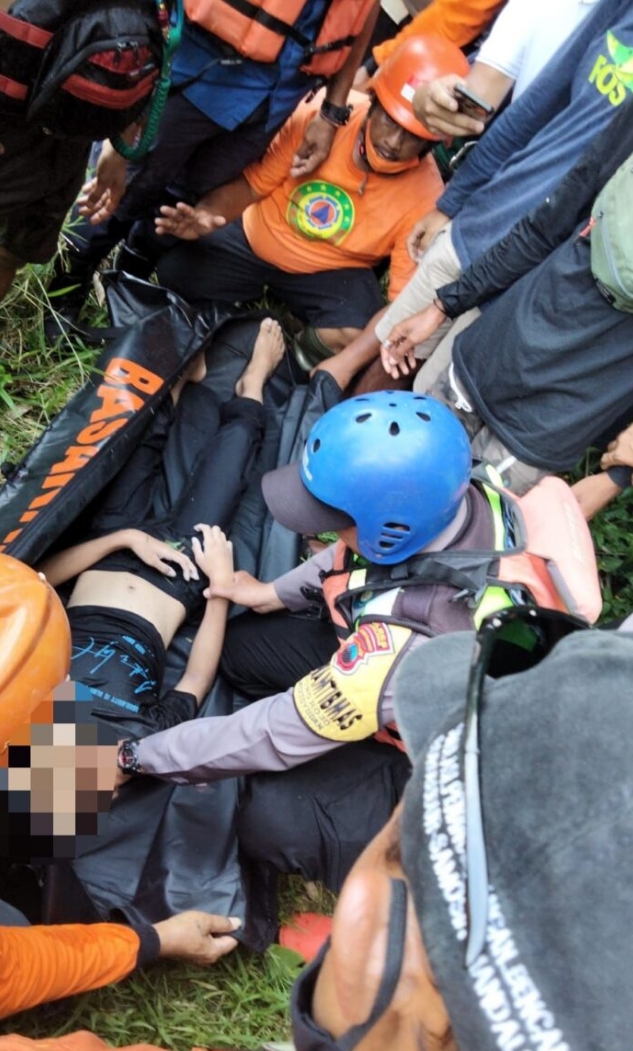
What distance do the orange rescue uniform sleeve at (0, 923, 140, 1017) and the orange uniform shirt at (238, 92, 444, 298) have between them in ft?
9.49

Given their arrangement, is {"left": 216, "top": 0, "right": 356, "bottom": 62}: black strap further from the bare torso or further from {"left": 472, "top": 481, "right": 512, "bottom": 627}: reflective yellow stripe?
the bare torso

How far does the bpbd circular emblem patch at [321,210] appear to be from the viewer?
3709 millimetres

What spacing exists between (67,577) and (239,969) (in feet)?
4.57

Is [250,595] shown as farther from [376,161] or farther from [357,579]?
[376,161]

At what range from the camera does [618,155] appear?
2.35 m

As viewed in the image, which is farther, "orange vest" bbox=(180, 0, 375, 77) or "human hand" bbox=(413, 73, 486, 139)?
"human hand" bbox=(413, 73, 486, 139)

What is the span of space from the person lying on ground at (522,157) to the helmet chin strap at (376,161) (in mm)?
323

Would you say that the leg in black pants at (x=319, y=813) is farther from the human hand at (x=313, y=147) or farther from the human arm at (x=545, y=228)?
the human hand at (x=313, y=147)

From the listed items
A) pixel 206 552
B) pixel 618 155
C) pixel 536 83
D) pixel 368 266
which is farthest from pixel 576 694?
pixel 368 266

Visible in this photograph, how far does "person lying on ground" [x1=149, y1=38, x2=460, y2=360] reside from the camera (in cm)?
355

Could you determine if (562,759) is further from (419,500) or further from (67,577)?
(67,577)

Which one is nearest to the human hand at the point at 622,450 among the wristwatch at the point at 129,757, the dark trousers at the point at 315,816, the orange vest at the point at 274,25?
the dark trousers at the point at 315,816

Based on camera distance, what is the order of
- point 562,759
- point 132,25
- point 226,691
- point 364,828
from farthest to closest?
point 226,691, point 364,828, point 132,25, point 562,759

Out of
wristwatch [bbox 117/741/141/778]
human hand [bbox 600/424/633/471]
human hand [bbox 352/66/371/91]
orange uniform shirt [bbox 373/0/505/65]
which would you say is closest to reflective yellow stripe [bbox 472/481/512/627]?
human hand [bbox 600/424/633/471]
